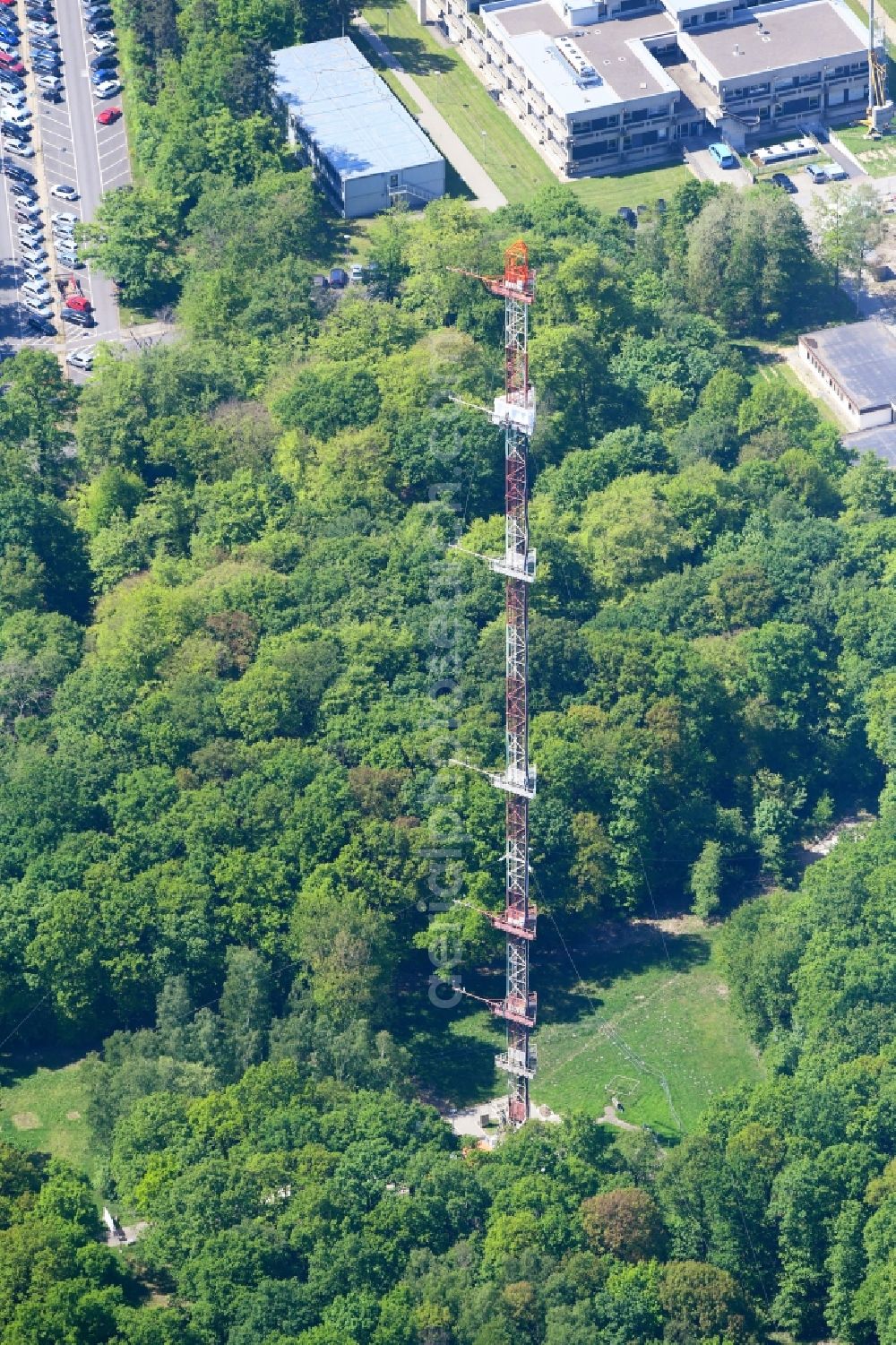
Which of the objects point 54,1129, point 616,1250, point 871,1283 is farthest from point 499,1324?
point 54,1129

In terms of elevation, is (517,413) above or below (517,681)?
above

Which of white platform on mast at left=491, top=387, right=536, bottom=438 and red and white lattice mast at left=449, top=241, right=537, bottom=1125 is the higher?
white platform on mast at left=491, top=387, right=536, bottom=438

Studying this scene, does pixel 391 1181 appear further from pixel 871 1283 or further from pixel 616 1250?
pixel 871 1283

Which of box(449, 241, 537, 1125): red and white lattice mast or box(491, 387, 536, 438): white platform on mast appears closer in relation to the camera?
box(491, 387, 536, 438): white platform on mast

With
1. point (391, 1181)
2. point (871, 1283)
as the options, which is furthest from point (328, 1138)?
point (871, 1283)

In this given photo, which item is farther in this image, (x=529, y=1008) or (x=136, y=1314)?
(x=529, y=1008)

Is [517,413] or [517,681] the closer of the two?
[517,413]

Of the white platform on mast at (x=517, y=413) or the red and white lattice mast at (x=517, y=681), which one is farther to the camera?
the red and white lattice mast at (x=517, y=681)
